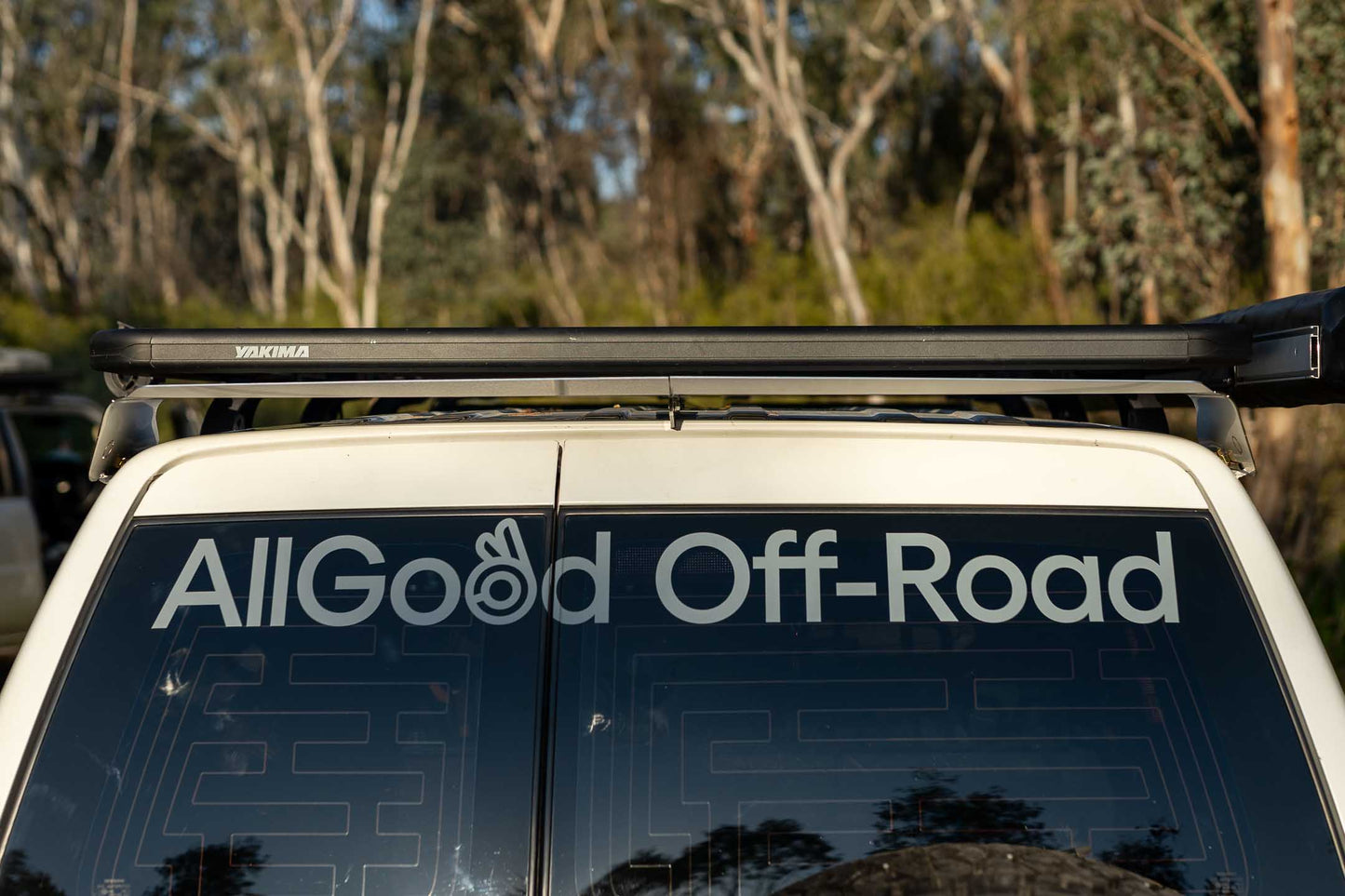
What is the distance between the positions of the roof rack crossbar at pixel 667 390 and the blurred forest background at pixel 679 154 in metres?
10.6

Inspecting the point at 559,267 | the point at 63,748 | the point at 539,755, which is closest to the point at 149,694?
the point at 63,748

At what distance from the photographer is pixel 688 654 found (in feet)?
5.84

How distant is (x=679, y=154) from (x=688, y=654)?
31101mm

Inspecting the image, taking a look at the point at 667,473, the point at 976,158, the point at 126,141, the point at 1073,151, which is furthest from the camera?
the point at 126,141

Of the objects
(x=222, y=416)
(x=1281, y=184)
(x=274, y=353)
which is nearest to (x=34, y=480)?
(x=222, y=416)

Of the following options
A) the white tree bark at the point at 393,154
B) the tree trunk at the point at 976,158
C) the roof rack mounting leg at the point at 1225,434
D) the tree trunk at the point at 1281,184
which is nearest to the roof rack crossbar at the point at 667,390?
the roof rack mounting leg at the point at 1225,434

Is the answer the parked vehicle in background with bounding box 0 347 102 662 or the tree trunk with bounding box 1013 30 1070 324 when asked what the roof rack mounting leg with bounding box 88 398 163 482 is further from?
the tree trunk with bounding box 1013 30 1070 324

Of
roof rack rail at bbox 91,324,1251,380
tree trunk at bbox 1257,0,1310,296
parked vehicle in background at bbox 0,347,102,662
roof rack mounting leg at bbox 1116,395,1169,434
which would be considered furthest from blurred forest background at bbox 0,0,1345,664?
roof rack rail at bbox 91,324,1251,380

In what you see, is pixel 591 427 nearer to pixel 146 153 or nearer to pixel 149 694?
pixel 149 694

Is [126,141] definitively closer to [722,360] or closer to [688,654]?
[722,360]

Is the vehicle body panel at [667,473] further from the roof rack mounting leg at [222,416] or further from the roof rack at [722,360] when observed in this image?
the roof rack mounting leg at [222,416]

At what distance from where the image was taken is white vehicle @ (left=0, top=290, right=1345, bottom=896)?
1.68 metres

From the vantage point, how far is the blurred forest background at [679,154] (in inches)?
637

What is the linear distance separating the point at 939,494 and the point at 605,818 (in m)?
0.61
